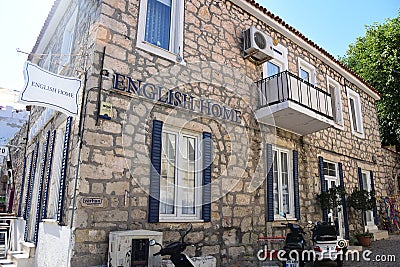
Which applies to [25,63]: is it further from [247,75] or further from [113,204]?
[247,75]

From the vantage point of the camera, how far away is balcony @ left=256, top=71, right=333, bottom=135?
23.7 ft

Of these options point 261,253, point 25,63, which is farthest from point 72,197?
point 261,253

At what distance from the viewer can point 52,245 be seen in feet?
16.8

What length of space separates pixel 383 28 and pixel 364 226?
12.4 metres

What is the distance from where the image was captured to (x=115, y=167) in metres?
4.85

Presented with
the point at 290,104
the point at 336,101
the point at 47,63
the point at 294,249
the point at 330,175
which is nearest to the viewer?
the point at 294,249

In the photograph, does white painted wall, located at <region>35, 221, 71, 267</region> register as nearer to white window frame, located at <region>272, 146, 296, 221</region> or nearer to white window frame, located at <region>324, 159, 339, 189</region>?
white window frame, located at <region>272, 146, 296, 221</region>

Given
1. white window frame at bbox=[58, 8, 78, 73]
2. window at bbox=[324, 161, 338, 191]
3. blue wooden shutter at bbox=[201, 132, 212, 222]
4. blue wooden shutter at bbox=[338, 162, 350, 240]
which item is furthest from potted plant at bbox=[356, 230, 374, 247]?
white window frame at bbox=[58, 8, 78, 73]

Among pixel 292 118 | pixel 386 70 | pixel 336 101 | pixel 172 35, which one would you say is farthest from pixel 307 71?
pixel 386 70

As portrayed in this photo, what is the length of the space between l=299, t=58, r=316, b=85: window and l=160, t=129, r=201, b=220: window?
16.6 feet

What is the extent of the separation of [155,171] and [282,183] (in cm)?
388

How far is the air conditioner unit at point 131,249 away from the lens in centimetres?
429

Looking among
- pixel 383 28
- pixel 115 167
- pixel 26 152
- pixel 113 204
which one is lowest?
pixel 113 204

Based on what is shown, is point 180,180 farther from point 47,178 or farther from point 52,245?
point 47,178
